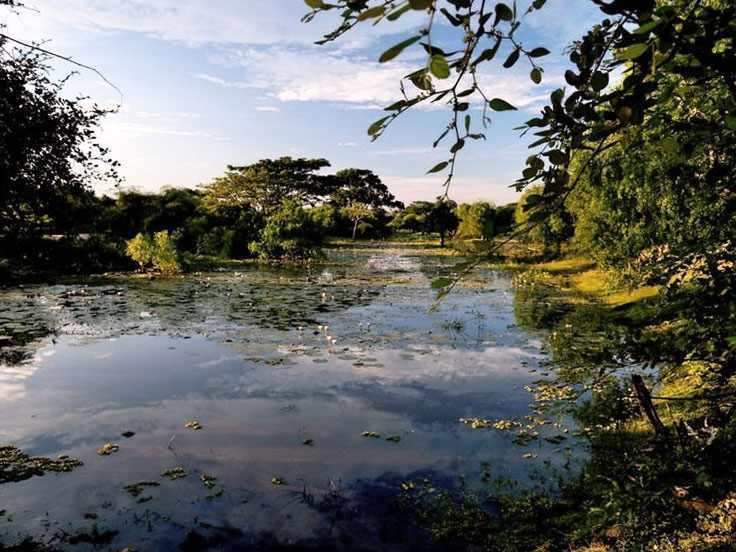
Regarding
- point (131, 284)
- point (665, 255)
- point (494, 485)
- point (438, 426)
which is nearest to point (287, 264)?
point (131, 284)

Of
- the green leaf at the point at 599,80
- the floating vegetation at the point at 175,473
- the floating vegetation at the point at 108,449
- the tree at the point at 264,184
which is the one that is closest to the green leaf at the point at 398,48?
the green leaf at the point at 599,80

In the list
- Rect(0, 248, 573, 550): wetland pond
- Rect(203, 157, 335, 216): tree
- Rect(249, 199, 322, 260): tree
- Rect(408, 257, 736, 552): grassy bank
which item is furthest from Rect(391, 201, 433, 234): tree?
Rect(408, 257, 736, 552): grassy bank

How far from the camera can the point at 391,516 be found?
7.11 m

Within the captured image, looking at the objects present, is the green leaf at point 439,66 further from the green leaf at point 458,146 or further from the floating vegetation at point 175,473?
the floating vegetation at point 175,473

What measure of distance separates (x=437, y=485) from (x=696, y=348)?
5593mm

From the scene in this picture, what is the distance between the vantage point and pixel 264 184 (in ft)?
203

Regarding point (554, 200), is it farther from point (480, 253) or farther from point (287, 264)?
point (287, 264)

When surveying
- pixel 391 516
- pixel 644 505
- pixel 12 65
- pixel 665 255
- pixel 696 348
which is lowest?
pixel 391 516

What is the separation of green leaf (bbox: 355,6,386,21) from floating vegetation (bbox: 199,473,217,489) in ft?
27.3

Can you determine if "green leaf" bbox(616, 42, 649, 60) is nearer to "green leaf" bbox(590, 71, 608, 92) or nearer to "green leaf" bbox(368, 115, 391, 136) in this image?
"green leaf" bbox(590, 71, 608, 92)

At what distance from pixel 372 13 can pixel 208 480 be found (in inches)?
335

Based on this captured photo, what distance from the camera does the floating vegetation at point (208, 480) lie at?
7968 mm

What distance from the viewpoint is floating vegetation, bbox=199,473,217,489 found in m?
7.97

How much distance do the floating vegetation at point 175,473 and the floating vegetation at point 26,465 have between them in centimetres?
162
